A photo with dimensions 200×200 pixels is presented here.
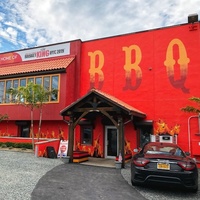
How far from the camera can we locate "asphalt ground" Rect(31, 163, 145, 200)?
554 centimetres

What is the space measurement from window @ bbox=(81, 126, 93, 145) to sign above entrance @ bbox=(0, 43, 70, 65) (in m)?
5.95

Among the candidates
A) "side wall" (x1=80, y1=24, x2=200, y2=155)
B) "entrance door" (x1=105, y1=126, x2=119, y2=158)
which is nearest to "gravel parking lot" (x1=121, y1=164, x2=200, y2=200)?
"side wall" (x1=80, y1=24, x2=200, y2=155)

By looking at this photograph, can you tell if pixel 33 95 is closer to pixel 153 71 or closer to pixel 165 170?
pixel 153 71

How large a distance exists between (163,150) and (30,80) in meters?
11.8

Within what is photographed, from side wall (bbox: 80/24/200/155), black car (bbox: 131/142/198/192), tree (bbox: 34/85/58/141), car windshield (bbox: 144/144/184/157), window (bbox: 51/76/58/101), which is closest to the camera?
black car (bbox: 131/142/198/192)

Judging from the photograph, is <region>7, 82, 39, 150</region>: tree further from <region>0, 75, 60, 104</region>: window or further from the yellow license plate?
the yellow license plate

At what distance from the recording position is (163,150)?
6730 mm

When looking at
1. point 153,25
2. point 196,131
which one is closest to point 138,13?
point 153,25

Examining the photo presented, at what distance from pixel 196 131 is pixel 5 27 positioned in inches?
596

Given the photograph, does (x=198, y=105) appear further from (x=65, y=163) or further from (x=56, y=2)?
(x=56, y=2)

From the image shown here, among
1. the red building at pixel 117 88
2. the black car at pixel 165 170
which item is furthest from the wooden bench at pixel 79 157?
the black car at pixel 165 170

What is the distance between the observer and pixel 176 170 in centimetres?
577

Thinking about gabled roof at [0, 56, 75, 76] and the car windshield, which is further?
gabled roof at [0, 56, 75, 76]

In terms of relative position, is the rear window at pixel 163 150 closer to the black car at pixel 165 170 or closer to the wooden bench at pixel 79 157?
the black car at pixel 165 170
